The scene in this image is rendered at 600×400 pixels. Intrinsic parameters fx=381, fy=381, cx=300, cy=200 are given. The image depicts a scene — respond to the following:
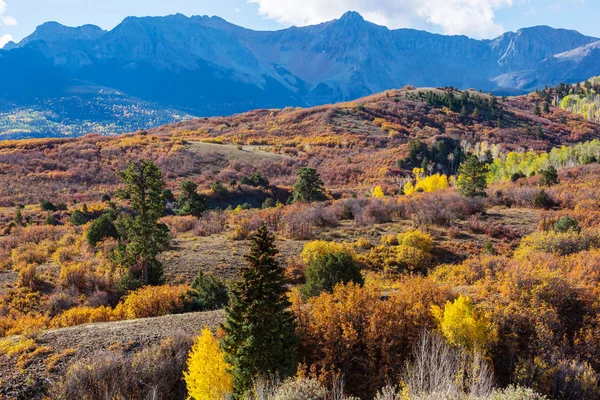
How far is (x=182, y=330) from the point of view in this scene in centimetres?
1552

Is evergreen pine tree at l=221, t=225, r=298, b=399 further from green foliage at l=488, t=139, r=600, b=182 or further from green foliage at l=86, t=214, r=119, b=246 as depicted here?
green foliage at l=488, t=139, r=600, b=182

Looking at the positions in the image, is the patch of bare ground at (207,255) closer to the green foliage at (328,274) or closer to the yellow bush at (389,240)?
the yellow bush at (389,240)

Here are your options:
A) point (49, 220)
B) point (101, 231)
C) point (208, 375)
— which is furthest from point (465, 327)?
point (49, 220)

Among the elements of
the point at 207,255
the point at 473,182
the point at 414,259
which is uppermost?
the point at 473,182

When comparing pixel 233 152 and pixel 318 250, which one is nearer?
pixel 318 250

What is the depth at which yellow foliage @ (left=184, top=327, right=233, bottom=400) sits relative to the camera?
38.7ft

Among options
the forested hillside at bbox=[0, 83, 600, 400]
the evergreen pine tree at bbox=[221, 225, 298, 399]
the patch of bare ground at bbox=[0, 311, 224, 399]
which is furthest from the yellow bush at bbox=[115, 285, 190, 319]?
the evergreen pine tree at bbox=[221, 225, 298, 399]

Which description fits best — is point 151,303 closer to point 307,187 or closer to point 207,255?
point 207,255

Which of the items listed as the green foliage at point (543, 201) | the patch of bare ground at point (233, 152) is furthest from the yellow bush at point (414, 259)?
the patch of bare ground at point (233, 152)

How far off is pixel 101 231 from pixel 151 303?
12293mm

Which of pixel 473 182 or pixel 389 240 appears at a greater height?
pixel 473 182

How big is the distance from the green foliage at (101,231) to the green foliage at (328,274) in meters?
17.8

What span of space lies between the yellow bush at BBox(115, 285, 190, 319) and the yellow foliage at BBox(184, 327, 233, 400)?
7836 mm

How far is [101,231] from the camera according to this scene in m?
29.1
